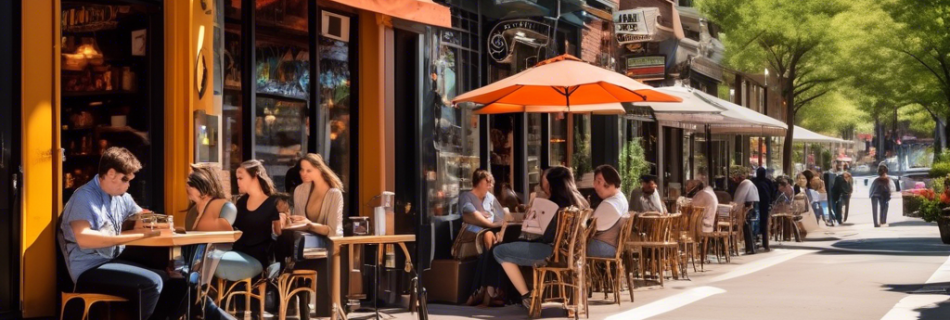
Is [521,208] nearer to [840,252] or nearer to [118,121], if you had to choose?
[118,121]

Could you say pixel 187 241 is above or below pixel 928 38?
below

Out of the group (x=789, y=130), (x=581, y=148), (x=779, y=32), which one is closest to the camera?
(x=581, y=148)

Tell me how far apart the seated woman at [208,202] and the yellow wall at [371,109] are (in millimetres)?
3807

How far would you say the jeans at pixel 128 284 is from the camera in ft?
26.7

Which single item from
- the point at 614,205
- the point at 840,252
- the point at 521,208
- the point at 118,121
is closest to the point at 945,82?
the point at 840,252

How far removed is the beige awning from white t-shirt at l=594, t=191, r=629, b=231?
7.60 ft

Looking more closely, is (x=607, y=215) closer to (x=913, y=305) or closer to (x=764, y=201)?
(x=913, y=305)

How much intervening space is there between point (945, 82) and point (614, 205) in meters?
26.4

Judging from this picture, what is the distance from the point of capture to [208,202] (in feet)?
31.7

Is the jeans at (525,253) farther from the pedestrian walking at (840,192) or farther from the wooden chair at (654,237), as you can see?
the pedestrian walking at (840,192)

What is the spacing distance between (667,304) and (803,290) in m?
2.21

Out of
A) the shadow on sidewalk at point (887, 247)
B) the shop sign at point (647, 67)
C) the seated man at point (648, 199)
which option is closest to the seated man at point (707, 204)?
the seated man at point (648, 199)

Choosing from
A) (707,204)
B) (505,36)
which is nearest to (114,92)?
(505,36)

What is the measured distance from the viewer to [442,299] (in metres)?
14.1
